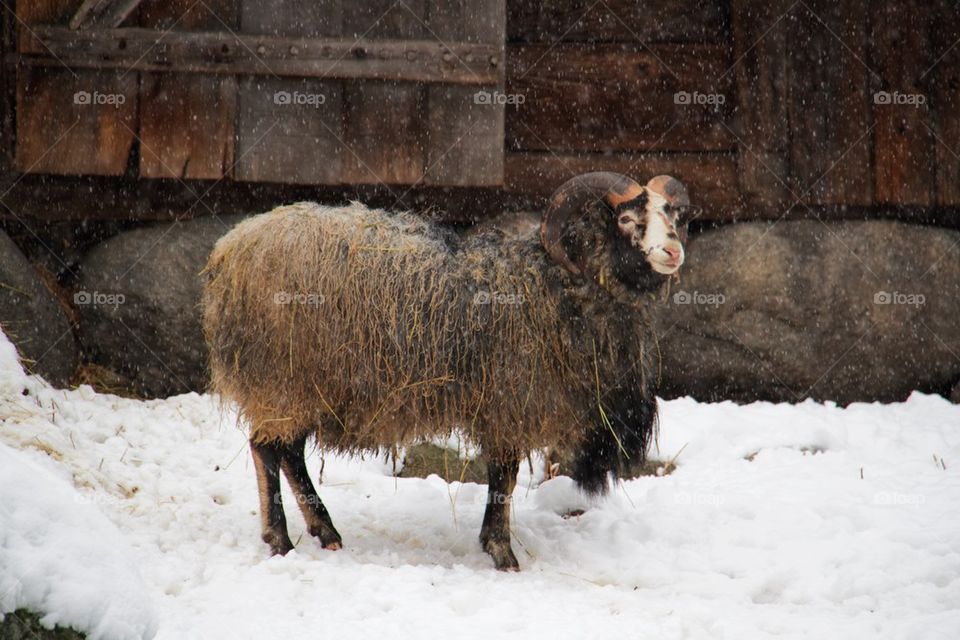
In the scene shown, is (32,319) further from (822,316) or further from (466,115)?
(822,316)

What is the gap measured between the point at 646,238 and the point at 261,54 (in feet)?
12.2

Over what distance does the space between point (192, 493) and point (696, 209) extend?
3.49 meters

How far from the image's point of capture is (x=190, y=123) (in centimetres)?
727

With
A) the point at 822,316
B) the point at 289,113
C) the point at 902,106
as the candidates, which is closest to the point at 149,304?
the point at 289,113

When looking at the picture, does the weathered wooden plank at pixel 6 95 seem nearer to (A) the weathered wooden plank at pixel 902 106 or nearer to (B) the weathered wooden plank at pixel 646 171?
(B) the weathered wooden plank at pixel 646 171

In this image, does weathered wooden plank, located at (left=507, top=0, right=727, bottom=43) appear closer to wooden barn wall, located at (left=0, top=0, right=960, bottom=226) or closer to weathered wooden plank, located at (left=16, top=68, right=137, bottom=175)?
wooden barn wall, located at (left=0, top=0, right=960, bottom=226)

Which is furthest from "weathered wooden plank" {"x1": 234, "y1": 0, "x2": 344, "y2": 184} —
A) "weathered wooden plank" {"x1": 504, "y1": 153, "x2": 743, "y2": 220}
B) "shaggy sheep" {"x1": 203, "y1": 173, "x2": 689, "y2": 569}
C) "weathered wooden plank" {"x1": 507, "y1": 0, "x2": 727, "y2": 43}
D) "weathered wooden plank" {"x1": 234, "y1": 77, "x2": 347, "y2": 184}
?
"shaggy sheep" {"x1": 203, "y1": 173, "x2": 689, "y2": 569}

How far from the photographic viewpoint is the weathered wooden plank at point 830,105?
8156mm

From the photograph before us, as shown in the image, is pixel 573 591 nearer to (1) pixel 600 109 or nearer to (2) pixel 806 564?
(2) pixel 806 564

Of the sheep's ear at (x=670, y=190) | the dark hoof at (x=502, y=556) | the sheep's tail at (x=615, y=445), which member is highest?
the sheep's ear at (x=670, y=190)

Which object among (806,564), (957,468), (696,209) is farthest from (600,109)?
(806,564)

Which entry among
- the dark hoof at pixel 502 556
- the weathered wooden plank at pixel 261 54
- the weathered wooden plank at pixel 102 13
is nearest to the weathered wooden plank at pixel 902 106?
the weathered wooden plank at pixel 261 54

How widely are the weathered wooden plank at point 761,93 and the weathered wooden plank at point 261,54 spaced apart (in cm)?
229

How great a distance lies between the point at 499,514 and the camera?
5281mm
